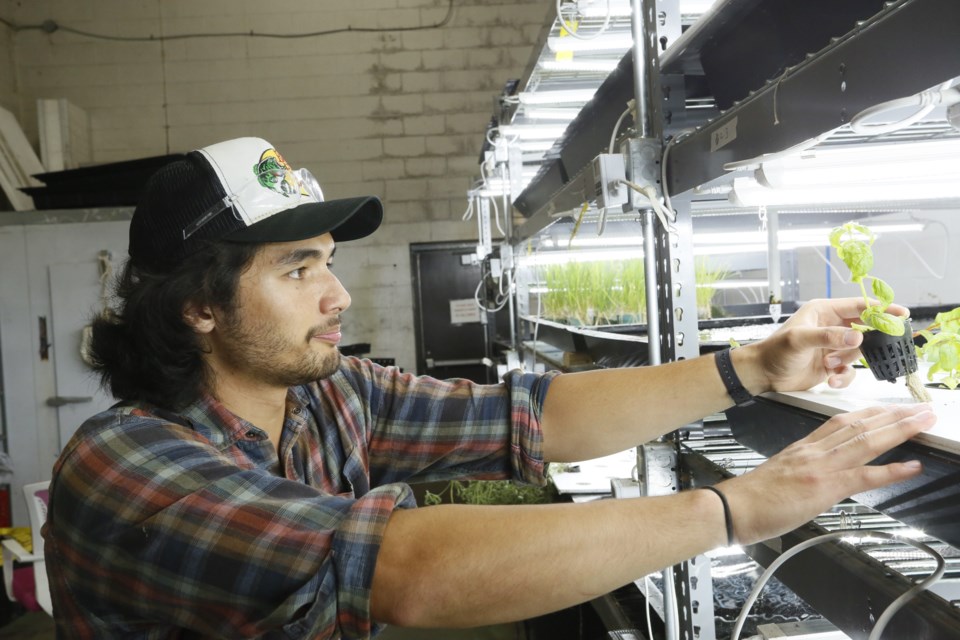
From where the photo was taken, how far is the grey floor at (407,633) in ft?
12.0

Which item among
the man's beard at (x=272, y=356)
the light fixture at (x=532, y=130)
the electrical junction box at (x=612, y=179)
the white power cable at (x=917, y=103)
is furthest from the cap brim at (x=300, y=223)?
the light fixture at (x=532, y=130)

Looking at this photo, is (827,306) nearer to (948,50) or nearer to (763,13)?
(763,13)

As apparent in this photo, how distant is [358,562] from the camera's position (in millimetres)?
801

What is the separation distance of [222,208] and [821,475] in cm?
96

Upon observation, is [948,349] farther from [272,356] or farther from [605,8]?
[605,8]

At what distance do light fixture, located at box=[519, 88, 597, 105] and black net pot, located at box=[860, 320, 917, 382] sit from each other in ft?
5.30

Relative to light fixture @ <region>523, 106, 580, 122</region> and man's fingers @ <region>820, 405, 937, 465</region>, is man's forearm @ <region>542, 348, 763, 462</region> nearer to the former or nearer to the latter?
man's fingers @ <region>820, 405, 937, 465</region>

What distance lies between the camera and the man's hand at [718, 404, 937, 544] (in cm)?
76

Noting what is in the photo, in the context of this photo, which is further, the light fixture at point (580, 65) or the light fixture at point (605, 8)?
the light fixture at point (580, 65)

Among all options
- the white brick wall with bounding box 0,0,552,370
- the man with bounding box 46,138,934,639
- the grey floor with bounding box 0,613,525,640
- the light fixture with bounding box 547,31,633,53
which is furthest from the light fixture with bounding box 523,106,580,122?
the white brick wall with bounding box 0,0,552,370

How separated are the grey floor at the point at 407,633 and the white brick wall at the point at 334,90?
303cm

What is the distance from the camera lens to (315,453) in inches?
54.9

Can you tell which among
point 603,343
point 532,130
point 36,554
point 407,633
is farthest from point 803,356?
point 407,633

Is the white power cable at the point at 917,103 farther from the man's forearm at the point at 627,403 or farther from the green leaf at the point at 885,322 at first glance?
the man's forearm at the point at 627,403
